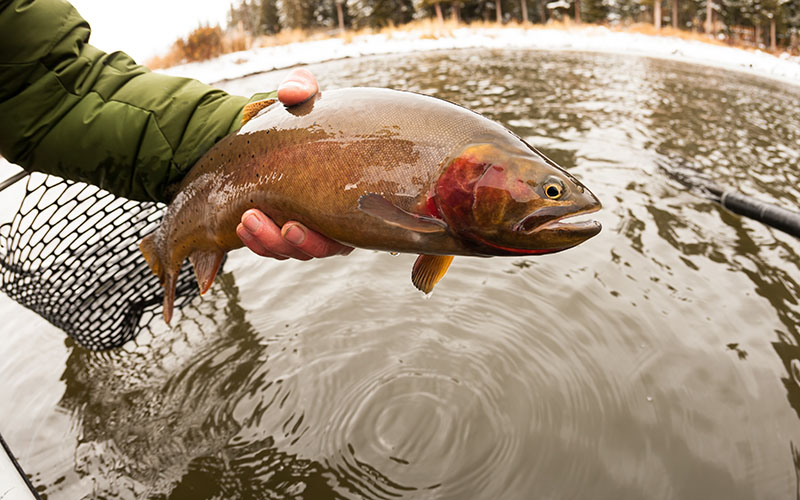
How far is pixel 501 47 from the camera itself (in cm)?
2420

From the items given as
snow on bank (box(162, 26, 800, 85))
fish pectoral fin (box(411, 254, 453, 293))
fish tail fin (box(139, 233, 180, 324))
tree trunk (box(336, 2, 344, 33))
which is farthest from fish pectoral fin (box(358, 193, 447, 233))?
tree trunk (box(336, 2, 344, 33))

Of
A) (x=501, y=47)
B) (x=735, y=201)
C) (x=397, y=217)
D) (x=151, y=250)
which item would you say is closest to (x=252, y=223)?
(x=397, y=217)

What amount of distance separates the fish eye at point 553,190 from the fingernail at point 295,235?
1.02 metres

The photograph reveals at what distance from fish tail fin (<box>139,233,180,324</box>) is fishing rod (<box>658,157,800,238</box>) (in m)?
5.40

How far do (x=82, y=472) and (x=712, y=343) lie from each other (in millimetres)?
4584

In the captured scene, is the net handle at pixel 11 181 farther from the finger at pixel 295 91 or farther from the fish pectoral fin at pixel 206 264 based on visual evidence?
the finger at pixel 295 91

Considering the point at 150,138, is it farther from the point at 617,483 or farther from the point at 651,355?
the point at 651,355

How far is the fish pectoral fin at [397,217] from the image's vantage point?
5.43 feet

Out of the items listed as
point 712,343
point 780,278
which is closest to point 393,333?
point 712,343

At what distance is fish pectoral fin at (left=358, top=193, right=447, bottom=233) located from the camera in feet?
5.43

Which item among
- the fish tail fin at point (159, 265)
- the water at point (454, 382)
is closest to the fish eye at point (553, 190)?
the water at point (454, 382)

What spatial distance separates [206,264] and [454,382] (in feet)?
6.10

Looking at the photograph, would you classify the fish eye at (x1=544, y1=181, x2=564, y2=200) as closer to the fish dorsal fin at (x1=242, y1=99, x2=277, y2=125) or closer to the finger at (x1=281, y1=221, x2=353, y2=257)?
the finger at (x1=281, y1=221, x2=353, y2=257)

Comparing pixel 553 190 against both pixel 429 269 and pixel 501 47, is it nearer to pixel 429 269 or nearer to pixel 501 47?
pixel 429 269
